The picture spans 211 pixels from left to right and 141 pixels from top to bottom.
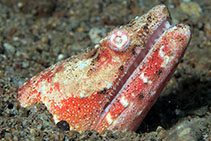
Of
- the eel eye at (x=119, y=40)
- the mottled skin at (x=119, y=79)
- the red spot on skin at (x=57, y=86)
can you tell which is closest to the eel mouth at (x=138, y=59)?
the mottled skin at (x=119, y=79)

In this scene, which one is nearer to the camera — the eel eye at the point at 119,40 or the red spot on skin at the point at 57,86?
the eel eye at the point at 119,40

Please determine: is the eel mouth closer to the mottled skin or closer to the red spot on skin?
the mottled skin

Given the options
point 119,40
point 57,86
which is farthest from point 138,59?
point 57,86

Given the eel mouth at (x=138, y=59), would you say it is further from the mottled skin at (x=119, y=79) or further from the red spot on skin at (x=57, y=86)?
the red spot on skin at (x=57, y=86)

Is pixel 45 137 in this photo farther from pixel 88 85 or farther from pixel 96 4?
pixel 96 4

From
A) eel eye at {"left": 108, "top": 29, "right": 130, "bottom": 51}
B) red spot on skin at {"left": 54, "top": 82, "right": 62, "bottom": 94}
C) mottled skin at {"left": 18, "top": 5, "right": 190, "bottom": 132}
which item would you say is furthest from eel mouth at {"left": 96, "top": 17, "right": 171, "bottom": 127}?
red spot on skin at {"left": 54, "top": 82, "right": 62, "bottom": 94}

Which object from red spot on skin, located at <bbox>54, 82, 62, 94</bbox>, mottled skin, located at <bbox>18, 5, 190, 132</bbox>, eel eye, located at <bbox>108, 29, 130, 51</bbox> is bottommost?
mottled skin, located at <bbox>18, 5, 190, 132</bbox>
